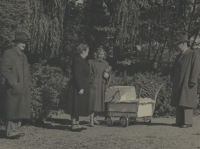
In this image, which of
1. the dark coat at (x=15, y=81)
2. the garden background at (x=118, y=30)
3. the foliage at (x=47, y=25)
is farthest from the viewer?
the foliage at (x=47, y=25)

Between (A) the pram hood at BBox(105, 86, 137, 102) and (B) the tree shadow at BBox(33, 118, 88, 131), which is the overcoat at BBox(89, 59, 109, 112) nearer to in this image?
(A) the pram hood at BBox(105, 86, 137, 102)

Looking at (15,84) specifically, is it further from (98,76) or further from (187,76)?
(187,76)

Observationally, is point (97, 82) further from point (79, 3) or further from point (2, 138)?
point (79, 3)

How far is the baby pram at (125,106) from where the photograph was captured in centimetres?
1003

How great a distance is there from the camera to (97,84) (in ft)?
33.3

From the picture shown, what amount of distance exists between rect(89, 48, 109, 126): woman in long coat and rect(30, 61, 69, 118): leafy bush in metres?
1.02

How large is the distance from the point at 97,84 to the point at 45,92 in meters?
1.32

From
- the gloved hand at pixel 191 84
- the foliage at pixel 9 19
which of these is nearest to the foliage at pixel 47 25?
the foliage at pixel 9 19

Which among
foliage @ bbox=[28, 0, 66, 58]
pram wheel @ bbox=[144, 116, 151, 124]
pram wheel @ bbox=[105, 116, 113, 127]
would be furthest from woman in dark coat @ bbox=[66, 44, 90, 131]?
foliage @ bbox=[28, 0, 66, 58]

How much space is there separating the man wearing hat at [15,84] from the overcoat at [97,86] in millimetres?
2251

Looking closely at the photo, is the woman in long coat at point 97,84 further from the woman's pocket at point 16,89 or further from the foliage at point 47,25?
the foliage at point 47,25

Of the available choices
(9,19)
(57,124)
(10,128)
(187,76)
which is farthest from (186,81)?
(9,19)

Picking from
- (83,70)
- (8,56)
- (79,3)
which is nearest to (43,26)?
(79,3)

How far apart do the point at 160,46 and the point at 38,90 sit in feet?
24.3
